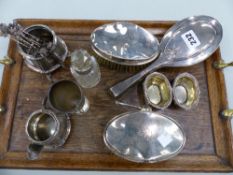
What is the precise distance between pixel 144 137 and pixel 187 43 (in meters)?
0.24

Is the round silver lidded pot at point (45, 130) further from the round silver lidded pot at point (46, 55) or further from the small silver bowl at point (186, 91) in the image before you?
the small silver bowl at point (186, 91)

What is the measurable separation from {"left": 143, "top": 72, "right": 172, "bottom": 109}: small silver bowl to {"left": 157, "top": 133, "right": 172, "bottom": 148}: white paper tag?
0.19 ft

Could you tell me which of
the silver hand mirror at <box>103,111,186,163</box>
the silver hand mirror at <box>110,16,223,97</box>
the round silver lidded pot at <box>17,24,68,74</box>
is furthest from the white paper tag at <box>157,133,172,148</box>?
the round silver lidded pot at <box>17,24,68,74</box>

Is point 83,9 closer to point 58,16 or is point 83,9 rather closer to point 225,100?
point 58,16

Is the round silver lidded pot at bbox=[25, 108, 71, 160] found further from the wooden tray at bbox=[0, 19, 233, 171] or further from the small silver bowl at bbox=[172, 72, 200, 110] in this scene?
the small silver bowl at bbox=[172, 72, 200, 110]

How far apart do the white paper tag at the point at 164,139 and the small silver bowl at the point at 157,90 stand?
2.3 inches

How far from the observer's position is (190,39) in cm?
63

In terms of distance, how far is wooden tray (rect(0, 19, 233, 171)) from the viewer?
544 millimetres

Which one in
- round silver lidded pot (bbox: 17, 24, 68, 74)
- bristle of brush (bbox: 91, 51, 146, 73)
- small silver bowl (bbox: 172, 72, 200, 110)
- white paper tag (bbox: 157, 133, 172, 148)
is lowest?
white paper tag (bbox: 157, 133, 172, 148)

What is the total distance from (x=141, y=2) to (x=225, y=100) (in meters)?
0.33

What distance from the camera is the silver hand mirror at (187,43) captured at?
1.94ft

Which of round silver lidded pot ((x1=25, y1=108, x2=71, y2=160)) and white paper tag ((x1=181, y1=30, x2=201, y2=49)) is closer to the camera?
round silver lidded pot ((x1=25, y1=108, x2=71, y2=160))

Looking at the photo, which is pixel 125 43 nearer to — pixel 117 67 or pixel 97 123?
pixel 117 67

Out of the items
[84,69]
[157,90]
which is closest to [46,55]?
[84,69]
